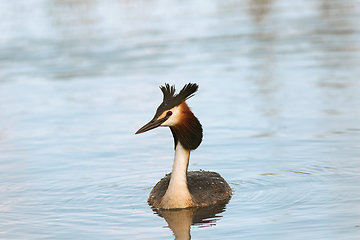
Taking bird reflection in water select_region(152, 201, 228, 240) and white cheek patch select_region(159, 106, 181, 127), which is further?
white cheek patch select_region(159, 106, 181, 127)

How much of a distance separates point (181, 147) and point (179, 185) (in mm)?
466

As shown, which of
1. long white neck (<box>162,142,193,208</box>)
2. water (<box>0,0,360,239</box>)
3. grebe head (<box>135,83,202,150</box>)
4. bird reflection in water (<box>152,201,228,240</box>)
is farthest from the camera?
long white neck (<box>162,142,193,208</box>)

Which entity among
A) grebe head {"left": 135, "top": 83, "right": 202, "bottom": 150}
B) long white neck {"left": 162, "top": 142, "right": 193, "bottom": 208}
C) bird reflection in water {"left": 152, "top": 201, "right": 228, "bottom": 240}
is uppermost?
grebe head {"left": 135, "top": 83, "right": 202, "bottom": 150}

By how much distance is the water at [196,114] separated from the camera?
7789mm

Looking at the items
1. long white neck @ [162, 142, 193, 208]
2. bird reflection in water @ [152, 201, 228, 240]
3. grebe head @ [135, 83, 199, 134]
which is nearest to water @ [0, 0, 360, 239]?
bird reflection in water @ [152, 201, 228, 240]

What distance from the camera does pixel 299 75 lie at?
626 inches

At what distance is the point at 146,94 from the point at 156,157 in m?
4.74

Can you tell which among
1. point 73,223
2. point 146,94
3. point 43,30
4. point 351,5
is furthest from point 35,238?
point 351,5

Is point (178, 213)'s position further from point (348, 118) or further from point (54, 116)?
point (54, 116)

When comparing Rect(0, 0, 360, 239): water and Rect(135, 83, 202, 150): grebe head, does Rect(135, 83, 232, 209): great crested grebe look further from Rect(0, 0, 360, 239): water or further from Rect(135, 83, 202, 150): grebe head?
Rect(0, 0, 360, 239): water

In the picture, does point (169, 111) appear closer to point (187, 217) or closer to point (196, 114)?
point (187, 217)

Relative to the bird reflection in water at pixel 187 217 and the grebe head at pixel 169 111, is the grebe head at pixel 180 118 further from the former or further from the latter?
the bird reflection in water at pixel 187 217

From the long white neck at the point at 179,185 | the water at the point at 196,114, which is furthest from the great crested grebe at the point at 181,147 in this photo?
the water at the point at 196,114

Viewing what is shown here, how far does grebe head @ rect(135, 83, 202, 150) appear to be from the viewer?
26.0 ft
